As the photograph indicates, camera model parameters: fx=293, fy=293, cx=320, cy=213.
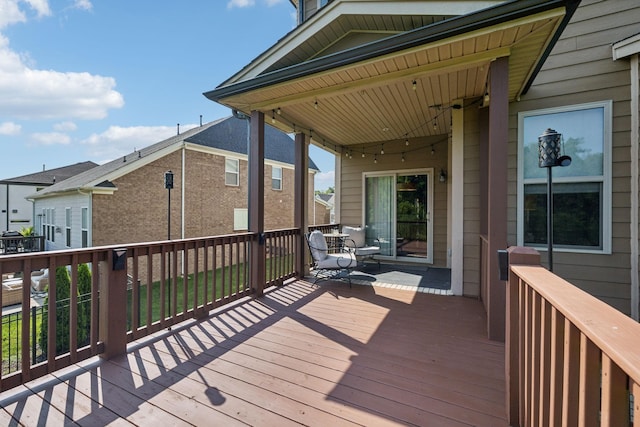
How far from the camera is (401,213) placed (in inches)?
270

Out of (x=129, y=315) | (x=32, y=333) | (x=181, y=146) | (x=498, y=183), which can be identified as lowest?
(x=129, y=315)

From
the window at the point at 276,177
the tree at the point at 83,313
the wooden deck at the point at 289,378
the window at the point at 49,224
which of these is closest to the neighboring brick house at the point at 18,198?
the window at the point at 49,224

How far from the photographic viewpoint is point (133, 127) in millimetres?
29250

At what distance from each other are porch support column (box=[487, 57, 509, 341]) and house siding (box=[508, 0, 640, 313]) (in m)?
1.39

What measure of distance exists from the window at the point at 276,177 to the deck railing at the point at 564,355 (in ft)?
38.3

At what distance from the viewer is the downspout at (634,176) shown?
3215mm

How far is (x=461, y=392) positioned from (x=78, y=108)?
22966mm

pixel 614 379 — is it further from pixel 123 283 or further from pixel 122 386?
pixel 123 283

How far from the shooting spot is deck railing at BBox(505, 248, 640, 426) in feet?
2.14

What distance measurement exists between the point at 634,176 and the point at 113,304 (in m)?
5.39

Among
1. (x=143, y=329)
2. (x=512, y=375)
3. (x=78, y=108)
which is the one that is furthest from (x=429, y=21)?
(x=78, y=108)

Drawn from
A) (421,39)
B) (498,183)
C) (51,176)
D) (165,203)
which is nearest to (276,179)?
(165,203)

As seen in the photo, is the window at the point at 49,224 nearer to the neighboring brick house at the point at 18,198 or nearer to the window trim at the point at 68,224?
the window trim at the point at 68,224

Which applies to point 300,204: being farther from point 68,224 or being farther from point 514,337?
point 68,224
